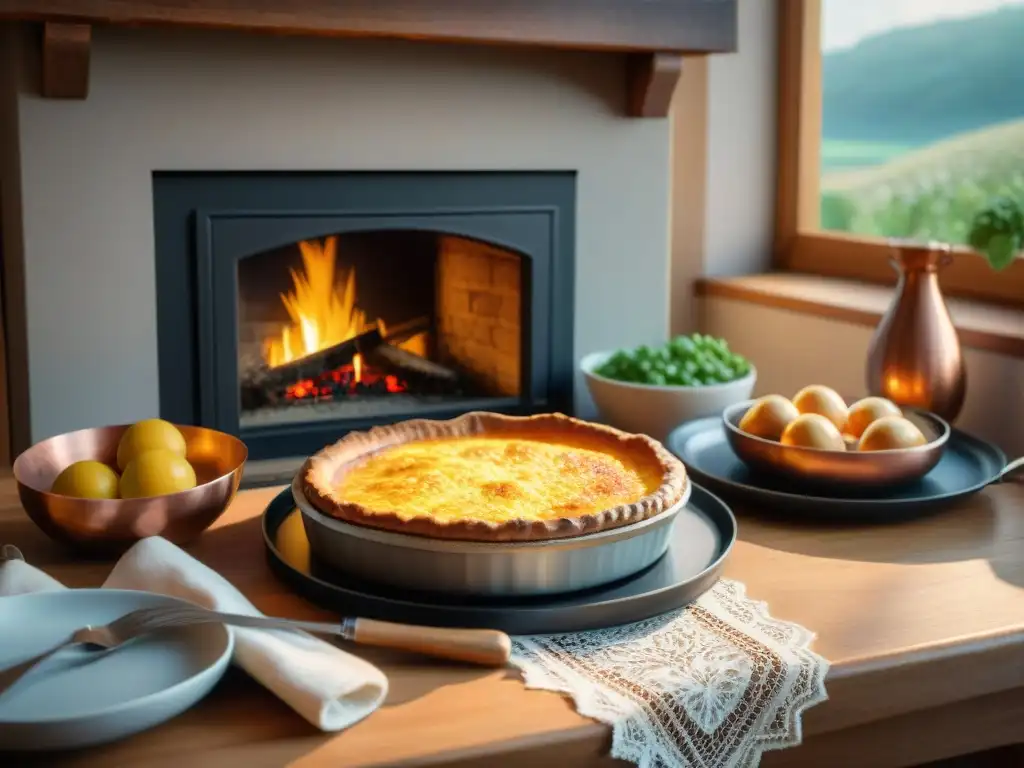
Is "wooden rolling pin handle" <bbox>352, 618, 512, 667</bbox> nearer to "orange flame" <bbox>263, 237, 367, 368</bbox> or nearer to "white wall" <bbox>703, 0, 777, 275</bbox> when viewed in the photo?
"orange flame" <bbox>263, 237, 367, 368</bbox>

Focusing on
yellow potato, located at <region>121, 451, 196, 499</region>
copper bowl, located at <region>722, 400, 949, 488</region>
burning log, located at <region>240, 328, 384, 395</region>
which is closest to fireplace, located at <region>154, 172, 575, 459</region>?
burning log, located at <region>240, 328, 384, 395</region>

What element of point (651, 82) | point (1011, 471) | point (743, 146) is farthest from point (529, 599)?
point (743, 146)

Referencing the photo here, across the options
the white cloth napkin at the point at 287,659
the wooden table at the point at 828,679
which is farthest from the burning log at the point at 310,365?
the white cloth napkin at the point at 287,659

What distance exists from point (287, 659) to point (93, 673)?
0.17 meters

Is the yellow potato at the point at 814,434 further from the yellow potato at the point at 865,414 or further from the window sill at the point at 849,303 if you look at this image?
the window sill at the point at 849,303

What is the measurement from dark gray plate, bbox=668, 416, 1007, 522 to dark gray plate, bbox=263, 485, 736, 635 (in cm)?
22

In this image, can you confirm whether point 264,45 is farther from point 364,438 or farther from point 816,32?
point 816,32

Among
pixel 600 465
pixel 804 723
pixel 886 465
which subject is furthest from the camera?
pixel 886 465

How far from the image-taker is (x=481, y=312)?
101 inches

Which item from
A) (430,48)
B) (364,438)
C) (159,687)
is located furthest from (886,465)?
(430,48)

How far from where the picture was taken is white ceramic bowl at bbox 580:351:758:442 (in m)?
2.15

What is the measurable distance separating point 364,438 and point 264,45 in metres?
0.95

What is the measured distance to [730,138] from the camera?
298cm

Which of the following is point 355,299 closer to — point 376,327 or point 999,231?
point 376,327
